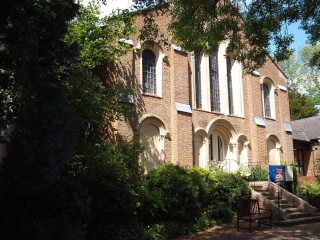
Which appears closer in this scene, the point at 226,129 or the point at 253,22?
the point at 253,22

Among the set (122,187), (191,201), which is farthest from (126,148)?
(191,201)

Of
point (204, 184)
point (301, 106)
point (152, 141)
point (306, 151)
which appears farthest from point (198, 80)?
point (301, 106)

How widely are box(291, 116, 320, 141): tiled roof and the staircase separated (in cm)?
1157

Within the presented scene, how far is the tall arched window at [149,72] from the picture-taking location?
1585 centimetres

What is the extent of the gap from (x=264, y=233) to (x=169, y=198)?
347 cm

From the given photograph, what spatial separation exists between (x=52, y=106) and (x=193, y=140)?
432 inches

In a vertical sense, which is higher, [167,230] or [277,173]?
[277,173]

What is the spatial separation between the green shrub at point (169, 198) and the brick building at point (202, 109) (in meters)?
2.56

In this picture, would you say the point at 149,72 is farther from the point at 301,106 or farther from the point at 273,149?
the point at 301,106

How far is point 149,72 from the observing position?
1612 centimetres

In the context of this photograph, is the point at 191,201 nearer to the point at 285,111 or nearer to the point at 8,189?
the point at 8,189

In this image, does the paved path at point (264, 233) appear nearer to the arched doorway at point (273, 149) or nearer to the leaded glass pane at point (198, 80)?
the leaded glass pane at point (198, 80)

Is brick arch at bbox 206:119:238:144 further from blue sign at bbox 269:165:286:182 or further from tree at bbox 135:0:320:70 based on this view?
tree at bbox 135:0:320:70

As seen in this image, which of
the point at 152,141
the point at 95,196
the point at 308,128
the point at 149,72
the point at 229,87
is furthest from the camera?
the point at 308,128
